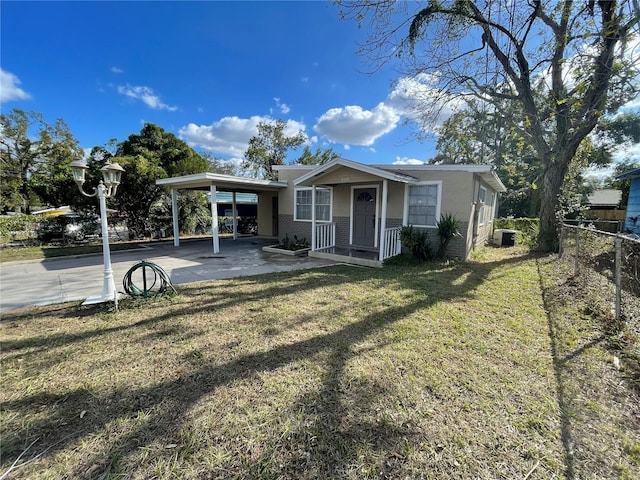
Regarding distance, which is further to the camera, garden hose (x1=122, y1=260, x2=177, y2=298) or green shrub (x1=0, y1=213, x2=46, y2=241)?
green shrub (x1=0, y1=213, x2=46, y2=241)

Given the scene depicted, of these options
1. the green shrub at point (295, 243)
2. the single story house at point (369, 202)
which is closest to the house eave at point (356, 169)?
the single story house at point (369, 202)

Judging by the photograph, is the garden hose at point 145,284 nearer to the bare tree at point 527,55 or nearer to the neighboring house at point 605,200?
the bare tree at point 527,55

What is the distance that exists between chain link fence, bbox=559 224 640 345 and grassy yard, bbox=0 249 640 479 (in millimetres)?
385

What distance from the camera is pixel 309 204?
36.4ft

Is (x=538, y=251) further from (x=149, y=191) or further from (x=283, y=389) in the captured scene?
(x=149, y=191)

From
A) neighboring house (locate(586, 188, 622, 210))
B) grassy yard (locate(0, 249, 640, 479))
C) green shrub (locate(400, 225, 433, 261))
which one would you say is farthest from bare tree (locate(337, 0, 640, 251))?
neighboring house (locate(586, 188, 622, 210))

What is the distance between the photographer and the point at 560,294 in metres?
5.16

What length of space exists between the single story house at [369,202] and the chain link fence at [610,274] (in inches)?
111

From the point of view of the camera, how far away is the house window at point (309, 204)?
1060cm

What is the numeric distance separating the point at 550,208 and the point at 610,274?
5917mm

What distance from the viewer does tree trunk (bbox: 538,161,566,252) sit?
30.4 feet

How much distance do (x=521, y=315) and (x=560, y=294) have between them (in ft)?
5.62

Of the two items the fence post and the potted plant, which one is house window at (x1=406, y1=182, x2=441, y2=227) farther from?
the fence post

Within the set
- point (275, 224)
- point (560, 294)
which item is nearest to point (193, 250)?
point (275, 224)
